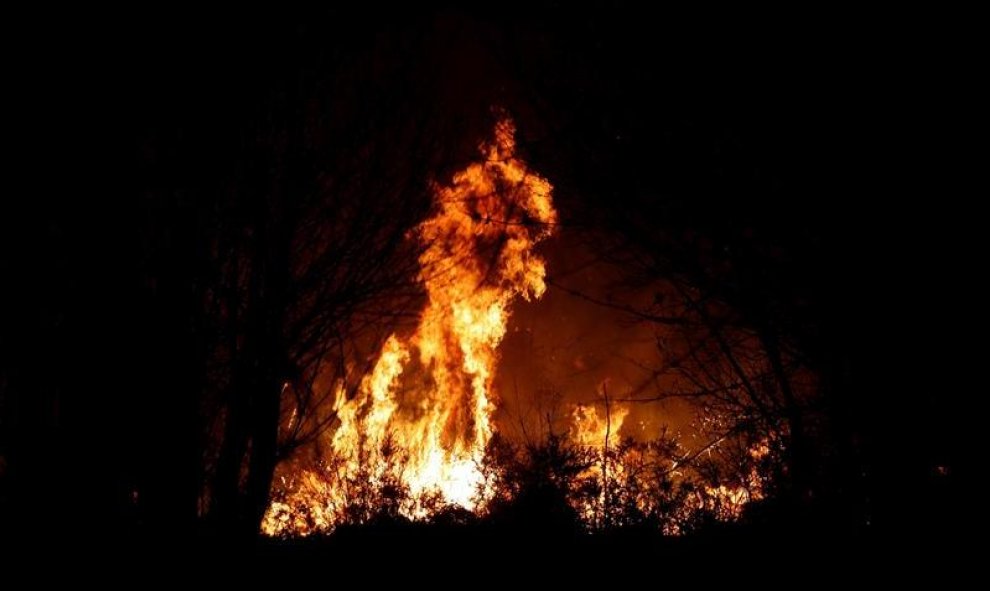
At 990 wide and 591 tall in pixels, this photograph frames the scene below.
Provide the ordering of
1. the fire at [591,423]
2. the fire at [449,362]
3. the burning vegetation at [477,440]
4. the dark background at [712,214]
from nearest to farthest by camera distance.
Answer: the dark background at [712,214]
the burning vegetation at [477,440]
the fire at [449,362]
the fire at [591,423]

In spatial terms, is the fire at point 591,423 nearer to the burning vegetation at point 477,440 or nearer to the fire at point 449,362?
the burning vegetation at point 477,440

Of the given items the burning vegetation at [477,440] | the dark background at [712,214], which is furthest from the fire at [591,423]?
the dark background at [712,214]

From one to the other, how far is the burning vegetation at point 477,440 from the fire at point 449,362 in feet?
0.07

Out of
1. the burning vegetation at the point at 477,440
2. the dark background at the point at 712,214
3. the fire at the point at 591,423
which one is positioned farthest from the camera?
the fire at the point at 591,423

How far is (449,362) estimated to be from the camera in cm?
1135

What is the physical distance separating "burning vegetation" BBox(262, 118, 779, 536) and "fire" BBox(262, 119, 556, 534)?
0.07ft

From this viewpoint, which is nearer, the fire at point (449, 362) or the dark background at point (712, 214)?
the dark background at point (712, 214)

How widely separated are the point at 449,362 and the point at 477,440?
1.34m

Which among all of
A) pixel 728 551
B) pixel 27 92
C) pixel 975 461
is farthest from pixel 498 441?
pixel 27 92

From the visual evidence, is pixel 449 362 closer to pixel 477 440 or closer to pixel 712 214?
pixel 477 440

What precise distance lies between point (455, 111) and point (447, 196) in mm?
1104

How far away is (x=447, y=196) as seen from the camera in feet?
25.3

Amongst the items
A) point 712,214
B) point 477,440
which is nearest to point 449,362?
point 477,440

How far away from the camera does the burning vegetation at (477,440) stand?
20.3 ft
